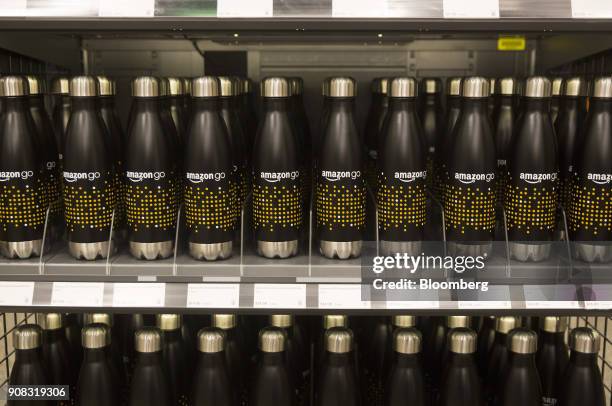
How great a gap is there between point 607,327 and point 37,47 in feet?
5.25

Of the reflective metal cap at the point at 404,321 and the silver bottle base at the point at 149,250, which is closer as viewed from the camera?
the silver bottle base at the point at 149,250

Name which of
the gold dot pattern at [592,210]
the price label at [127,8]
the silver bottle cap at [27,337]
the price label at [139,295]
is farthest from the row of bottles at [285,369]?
the price label at [127,8]

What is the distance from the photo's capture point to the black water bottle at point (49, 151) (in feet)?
4.26

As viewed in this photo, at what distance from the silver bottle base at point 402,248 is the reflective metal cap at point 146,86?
531 millimetres

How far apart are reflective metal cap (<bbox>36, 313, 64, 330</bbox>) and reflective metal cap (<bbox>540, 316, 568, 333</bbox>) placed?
1.07 meters

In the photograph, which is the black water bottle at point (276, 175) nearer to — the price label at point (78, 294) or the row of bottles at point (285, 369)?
the row of bottles at point (285, 369)

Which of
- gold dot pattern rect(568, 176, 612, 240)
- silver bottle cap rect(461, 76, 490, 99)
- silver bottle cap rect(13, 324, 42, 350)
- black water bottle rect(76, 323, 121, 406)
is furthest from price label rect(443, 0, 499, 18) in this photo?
silver bottle cap rect(13, 324, 42, 350)

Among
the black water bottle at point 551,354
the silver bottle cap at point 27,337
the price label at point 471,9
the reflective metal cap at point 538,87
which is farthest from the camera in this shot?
the black water bottle at point 551,354

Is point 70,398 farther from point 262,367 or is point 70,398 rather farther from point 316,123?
point 316,123

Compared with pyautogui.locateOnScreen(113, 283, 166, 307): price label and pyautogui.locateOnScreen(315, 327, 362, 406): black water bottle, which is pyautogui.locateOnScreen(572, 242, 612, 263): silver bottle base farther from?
pyautogui.locateOnScreen(113, 283, 166, 307): price label

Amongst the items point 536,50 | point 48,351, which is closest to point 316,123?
point 536,50

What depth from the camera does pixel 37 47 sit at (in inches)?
59.5

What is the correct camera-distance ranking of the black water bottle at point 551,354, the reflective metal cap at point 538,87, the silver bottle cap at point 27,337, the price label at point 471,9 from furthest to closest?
the black water bottle at point 551,354
the silver bottle cap at point 27,337
the reflective metal cap at point 538,87
the price label at point 471,9

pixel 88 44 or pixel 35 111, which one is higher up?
pixel 88 44
